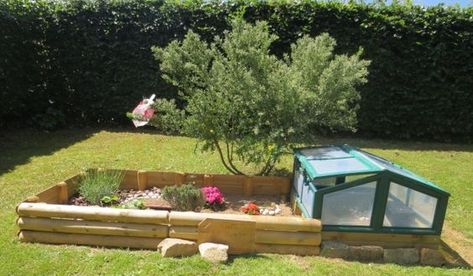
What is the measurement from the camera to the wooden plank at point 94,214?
3.80 metres

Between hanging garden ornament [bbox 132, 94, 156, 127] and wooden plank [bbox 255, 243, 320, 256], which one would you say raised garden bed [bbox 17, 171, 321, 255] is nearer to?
wooden plank [bbox 255, 243, 320, 256]

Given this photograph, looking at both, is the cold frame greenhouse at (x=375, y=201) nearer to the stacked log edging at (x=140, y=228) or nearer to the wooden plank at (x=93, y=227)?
the stacked log edging at (x=140, y=228)

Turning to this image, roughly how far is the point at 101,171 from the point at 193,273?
2.35 metres

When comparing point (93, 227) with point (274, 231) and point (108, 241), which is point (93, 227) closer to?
point (108, 241)

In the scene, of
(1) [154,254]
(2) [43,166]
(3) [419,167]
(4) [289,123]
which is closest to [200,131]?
(4) [289,123]

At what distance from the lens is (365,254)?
383 cm

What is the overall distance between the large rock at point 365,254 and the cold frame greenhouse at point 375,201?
179 millimetres

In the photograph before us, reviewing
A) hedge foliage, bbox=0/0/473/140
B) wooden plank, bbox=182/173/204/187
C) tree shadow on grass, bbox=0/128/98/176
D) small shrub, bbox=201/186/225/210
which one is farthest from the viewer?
hedge foliage, bbox=0/0/473/140

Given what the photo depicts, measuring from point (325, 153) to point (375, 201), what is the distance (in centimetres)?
107

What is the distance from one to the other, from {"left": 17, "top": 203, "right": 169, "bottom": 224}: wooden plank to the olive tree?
1.72 metres

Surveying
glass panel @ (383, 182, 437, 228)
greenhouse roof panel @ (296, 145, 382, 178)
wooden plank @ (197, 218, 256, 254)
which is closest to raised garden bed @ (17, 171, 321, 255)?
wooden plank @ (197, 218, 256, 254)

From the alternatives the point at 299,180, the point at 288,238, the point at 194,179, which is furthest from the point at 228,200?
the point at 288,238

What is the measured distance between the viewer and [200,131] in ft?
17.5

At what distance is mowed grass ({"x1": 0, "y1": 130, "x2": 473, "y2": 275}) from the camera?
11.5ft
